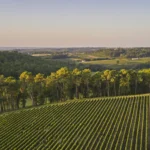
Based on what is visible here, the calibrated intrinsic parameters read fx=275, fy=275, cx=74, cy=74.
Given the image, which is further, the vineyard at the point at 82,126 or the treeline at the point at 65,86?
the treeline at the point at 65,86

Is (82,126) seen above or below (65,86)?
below

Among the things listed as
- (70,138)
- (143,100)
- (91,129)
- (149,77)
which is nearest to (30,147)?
(70,138)

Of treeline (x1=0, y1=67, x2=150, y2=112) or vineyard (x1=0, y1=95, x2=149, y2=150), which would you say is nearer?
vineyard (x1=0, y1=95, x2=149, y2=150)

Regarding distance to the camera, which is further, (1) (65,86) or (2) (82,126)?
(1) (65,86)

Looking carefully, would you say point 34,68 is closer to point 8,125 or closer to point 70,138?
point 8,125
